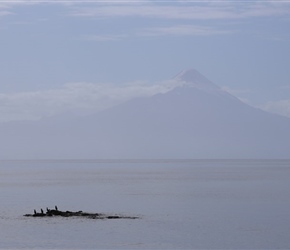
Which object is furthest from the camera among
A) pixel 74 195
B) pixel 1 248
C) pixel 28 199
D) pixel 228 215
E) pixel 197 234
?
pixel 74 195

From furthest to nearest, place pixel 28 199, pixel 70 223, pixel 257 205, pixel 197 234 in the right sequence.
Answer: pixel 28 199 → pixel 257 205 → pixel 70 223 → pixel 197 234

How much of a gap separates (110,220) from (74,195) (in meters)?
37.6

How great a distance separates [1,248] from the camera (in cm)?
4625

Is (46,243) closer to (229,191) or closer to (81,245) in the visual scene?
(81,245)

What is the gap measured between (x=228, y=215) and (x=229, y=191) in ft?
121

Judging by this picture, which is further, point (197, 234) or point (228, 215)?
point (228, 215)

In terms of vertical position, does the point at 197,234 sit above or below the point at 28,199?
below

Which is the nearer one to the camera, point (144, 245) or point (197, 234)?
point (144, 245)

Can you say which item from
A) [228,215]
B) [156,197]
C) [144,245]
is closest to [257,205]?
[228,215]

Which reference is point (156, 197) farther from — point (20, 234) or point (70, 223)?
point (20, 234)

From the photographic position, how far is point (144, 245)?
47.4 m

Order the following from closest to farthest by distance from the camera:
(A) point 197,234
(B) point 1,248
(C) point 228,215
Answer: (B) point 1,248
(A) point 197,234
(C) point 228,215

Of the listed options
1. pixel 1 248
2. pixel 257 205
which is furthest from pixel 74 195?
pixel 1 248

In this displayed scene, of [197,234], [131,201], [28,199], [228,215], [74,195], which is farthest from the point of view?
[74,195]
